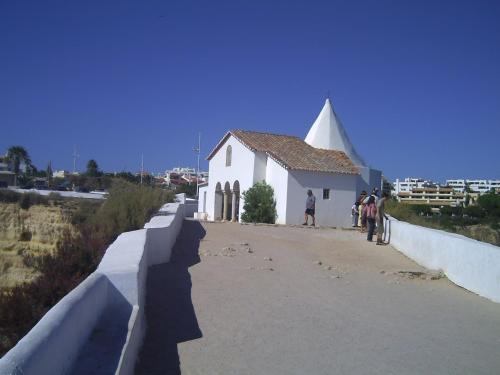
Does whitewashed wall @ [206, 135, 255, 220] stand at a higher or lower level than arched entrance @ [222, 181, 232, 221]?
higher

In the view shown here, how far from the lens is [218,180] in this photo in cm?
3597

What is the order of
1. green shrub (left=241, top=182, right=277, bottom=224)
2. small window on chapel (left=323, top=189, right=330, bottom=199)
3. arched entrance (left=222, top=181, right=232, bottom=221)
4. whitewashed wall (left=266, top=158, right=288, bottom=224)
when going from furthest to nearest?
arched entrance (left=222, top=181, right=232, bottom=221)
small window on chapel (left=323, top=189, right=330, bottom=199)
green shrub (left=241, top=182, right=277, bottom=224)
whitewashed wall (left=266, top=158, right=288, bottom=224)

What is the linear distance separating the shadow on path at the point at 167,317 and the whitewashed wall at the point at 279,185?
18674 mm

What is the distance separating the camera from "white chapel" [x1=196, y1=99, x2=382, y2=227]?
2892 centimetres

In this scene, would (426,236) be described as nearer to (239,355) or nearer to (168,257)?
(168,257)

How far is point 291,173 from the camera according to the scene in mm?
28641

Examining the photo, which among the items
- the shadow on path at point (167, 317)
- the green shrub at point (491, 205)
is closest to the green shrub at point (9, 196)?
the shadow on path at point (167, 317)

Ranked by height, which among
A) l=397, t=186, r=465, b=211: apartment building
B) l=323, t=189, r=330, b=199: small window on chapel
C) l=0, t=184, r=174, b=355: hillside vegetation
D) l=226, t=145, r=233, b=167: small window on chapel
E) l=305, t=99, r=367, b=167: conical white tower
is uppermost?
l=305, t=99, r=367, b=167: conical white tower

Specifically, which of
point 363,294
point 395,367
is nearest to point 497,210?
point 363,294

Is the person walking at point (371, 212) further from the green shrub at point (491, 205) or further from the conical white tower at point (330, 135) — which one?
the green shrub at point (491, 205)

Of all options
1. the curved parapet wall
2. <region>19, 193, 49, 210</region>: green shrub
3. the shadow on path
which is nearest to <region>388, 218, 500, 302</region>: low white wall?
the shadow on path

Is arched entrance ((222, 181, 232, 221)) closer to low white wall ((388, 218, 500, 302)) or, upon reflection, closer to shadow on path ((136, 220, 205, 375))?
low white wall ((388, 218, 500, 302))

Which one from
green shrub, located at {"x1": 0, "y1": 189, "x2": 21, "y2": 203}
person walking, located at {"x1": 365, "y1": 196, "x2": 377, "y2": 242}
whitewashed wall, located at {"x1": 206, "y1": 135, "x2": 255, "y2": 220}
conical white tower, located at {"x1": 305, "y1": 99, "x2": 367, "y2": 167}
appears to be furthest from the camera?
green shrub, located at {"x1": 0, "y1": 189, "x2": 21, "y2": 203}

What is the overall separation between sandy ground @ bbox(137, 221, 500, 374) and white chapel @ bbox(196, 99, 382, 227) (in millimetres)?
17734
